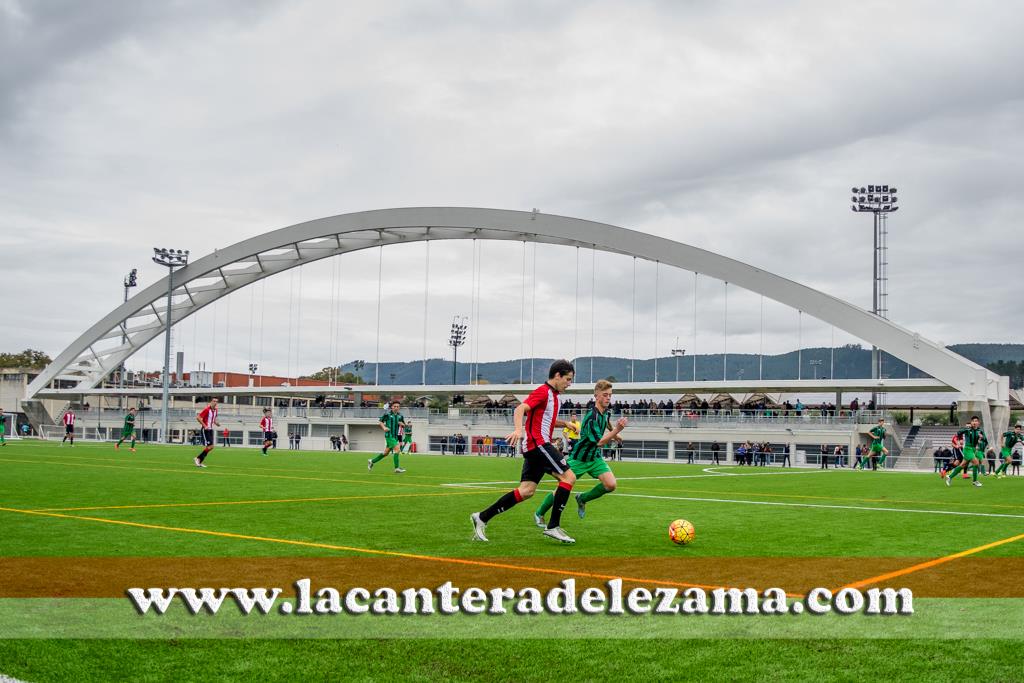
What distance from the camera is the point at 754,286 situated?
232ft

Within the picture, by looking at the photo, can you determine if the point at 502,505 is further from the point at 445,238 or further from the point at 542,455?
the point at 445,238

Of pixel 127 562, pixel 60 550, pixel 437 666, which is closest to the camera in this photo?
pixel 437 666

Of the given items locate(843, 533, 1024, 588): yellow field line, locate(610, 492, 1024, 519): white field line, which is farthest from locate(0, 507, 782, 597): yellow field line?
locate(610, 492, 1024, 519): white field line

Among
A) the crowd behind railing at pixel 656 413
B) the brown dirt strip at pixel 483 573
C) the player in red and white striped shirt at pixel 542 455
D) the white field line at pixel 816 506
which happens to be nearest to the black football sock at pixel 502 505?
the player in red and white striped shirt at pixel 542 455

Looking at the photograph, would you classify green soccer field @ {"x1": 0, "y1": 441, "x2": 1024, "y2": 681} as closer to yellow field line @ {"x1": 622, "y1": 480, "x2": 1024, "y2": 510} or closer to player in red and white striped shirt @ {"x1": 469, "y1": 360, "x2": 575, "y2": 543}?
player in red and white striped shirt @ {"x1": 469, "y1": 360, "x2": 575, "y2": 543}

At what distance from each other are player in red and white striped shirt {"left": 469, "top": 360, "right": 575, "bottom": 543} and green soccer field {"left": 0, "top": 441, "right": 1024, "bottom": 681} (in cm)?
33

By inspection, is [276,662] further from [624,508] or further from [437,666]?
[624,508]

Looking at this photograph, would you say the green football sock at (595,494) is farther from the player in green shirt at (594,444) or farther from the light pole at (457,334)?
the light pole at (457,334)

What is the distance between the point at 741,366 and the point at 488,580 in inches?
3587

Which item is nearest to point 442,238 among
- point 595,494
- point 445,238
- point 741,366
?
point 445,238

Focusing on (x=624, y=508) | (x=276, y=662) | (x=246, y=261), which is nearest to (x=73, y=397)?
(x=246, y=261)

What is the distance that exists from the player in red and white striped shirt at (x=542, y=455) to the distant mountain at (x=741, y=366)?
60.7 meters

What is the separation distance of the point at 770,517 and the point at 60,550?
9310mm

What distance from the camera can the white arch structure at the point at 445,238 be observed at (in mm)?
63219
